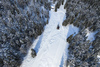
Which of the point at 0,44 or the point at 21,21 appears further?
the point at 21,21

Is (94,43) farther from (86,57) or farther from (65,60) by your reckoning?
(65,60)

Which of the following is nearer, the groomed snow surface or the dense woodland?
the dense woodland

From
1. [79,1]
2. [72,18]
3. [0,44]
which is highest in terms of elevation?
[79,1]

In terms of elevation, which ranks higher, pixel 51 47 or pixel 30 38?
pixel 30 38

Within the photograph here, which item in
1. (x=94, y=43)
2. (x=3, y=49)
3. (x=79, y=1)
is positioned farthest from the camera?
(x=79, y=1)

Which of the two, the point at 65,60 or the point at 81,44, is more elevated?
the point at 81,44

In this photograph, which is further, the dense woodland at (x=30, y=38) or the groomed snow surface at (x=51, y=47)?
the groomed snow surface at (x=51, y=47)

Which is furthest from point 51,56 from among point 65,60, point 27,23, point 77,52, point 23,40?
point 27,23

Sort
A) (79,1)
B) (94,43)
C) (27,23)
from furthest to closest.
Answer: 1. (79,1)
2. (27,23)
3. (94,43)
